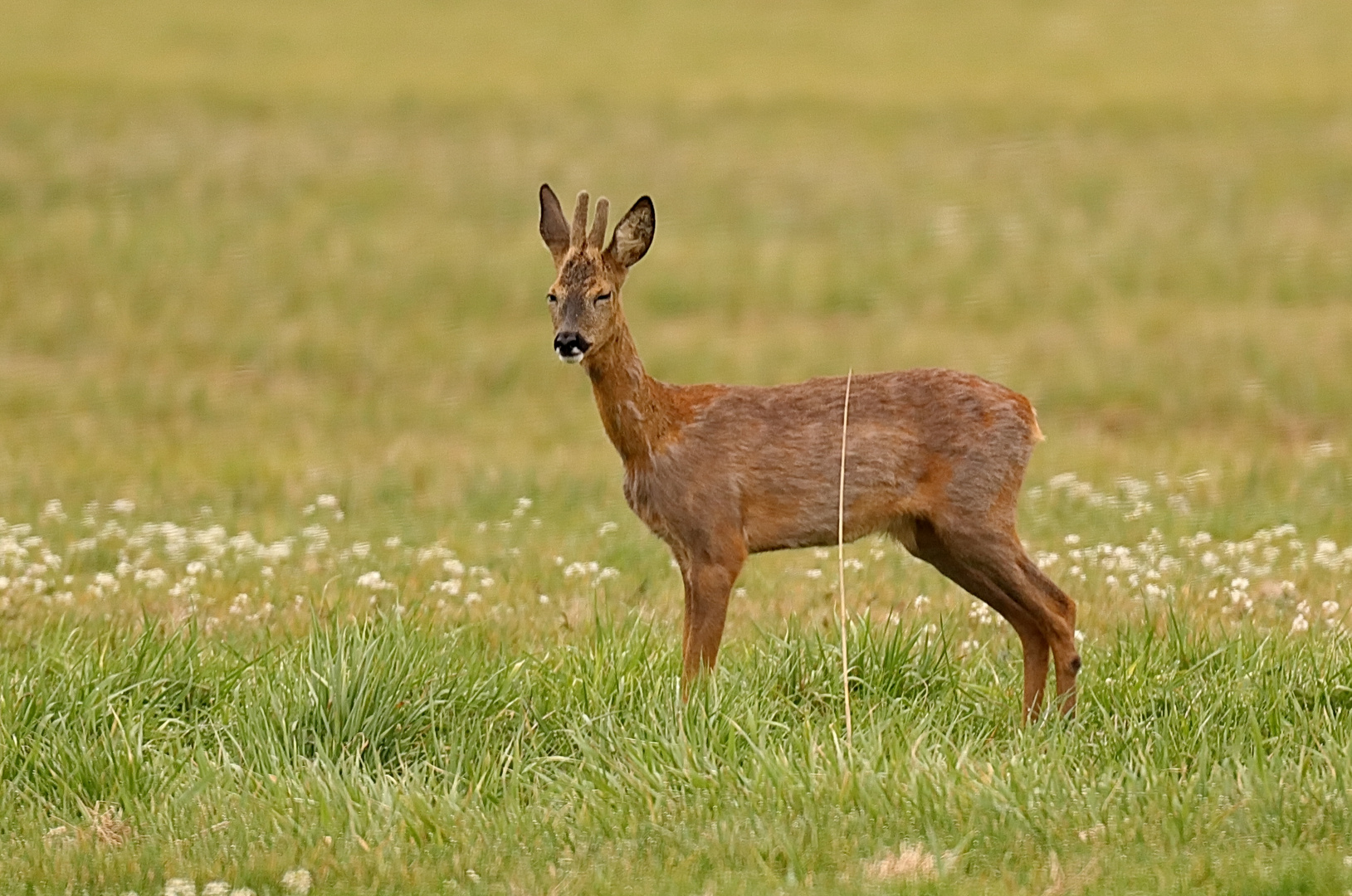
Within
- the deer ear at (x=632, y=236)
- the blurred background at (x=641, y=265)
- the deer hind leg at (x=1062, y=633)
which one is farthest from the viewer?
the blurred background at (x=641, y=265)

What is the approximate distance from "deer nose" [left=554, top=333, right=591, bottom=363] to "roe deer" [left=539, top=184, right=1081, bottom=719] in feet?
0.50

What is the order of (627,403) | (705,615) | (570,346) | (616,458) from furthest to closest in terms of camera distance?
(616,458) < (627,403) < (705,615) < (570,346)

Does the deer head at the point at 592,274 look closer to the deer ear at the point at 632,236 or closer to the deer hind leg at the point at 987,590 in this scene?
the deer ear at the point at 632,236

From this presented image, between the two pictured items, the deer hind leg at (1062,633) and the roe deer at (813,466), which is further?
the roe deer at (813,466)

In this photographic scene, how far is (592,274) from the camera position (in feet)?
25.8

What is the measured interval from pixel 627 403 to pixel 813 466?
72cm

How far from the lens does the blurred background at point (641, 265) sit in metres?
15.9

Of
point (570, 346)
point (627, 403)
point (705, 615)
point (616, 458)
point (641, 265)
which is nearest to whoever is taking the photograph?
point (570, 346)

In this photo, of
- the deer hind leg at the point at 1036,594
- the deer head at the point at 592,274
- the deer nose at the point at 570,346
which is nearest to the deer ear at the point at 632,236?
the deer head at the point at 592,274

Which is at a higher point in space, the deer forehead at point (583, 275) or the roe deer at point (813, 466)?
the deer forehead at point (583, 275)

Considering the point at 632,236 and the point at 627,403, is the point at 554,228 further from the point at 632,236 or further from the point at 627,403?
the point at 627,403

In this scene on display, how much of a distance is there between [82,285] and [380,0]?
2550cm

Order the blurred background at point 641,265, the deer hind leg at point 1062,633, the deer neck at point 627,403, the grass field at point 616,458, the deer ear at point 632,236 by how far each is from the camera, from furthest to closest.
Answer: the blurred background at point 641,265
the deer neck at point 627,403
the deer ear at point 632,236
the deer hind leg at point 1062,633
the grass field at point 616,458

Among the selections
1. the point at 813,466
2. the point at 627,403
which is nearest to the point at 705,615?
the point at 813,466
